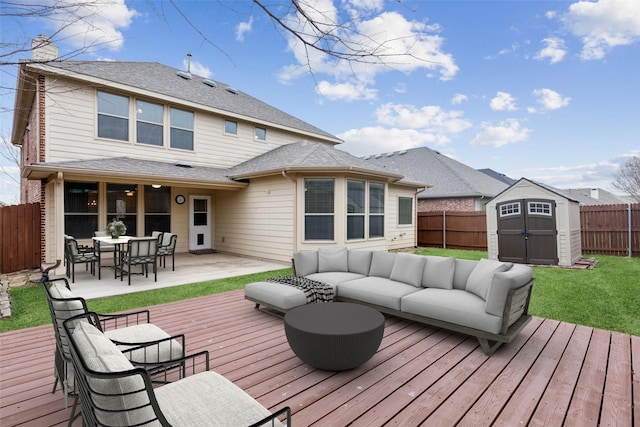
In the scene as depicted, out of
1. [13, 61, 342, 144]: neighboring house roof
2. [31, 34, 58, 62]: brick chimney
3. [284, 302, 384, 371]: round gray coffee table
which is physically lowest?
[284, 302, 384, 371]: round gray coffee table

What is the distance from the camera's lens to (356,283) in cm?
486

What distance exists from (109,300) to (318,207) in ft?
18.6

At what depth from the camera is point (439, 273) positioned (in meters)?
4.52

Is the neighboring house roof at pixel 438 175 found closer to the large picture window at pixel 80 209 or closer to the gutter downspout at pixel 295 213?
the gutter downspout at pixel 295 213

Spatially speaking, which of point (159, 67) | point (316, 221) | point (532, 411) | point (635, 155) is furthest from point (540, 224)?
point (635, 155)

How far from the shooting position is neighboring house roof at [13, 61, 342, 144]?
9000 mm

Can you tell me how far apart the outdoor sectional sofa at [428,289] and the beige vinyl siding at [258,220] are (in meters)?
3.85

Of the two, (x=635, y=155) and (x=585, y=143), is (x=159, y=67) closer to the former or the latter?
(x=585, y=143)

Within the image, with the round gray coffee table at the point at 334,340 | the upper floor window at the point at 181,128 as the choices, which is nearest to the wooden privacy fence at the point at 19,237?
the upper floor window at the point at 181,128

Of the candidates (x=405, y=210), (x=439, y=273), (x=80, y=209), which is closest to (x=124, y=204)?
(x=80, y=209)

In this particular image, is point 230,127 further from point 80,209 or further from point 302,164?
point 80,209

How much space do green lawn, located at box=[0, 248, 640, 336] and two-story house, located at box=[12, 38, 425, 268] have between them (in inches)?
98.8

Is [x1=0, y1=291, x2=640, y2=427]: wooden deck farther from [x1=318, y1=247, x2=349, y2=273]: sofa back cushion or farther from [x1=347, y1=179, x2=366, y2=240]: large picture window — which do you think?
[x1=347, y1=179, x2=366, y2=240]: large picture window

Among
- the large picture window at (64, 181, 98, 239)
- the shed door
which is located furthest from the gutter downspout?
the shed door
